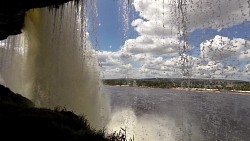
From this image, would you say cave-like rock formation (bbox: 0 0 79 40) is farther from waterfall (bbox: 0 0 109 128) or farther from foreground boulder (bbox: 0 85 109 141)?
waterfall (bbox: 0 0 109 128)

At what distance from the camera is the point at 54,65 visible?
35625 millimetres

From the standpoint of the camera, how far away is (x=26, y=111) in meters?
10.7

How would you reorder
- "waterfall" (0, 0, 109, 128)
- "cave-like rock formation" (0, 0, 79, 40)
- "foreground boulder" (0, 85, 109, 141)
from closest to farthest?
"foreground boulder" (0, 85, 109, 141) → "cave-like rock formation" (0, 0, 79, 40) → "waterfall" (0, 0, 109, 128)

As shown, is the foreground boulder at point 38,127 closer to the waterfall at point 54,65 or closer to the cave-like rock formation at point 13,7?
the cave-like rock formation at point 13,7

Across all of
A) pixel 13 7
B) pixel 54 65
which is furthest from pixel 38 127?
pixel 54 65

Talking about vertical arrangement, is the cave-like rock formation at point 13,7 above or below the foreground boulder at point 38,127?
above

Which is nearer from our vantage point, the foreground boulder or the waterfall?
the foreground boulder

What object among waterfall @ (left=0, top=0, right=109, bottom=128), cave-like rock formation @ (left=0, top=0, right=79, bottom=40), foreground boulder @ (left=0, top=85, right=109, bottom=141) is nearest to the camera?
foreground boulder @ (left=0, top=85, right=109, bottom=141)

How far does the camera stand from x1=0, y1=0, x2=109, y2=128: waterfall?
32.9 metres

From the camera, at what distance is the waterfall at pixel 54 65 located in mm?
32906

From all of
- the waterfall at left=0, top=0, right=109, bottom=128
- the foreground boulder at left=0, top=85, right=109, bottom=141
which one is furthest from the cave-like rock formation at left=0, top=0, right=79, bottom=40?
the waterfall at left=0, top=0, right=109, bottom=128

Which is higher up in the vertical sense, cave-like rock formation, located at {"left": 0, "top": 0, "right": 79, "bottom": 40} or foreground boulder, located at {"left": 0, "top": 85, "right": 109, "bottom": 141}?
cave-like rock formation, located at {"left": 0, "top": 0, "right": 79, "bottom": 40}

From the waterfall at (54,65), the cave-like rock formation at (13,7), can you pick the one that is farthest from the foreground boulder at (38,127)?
the waterfall at (54,65)

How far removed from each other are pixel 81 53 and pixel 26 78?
22.8 ft
